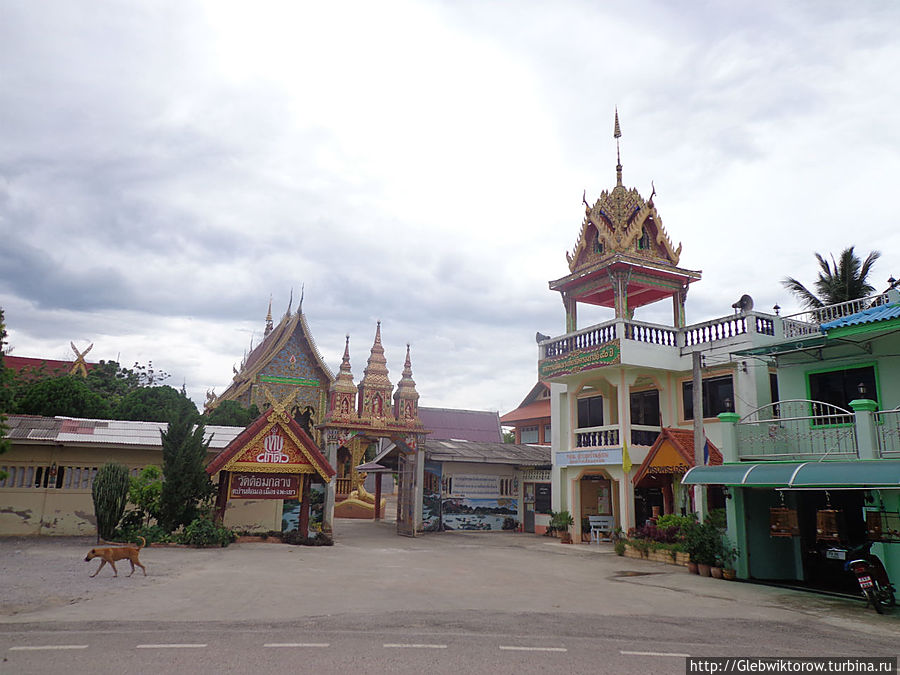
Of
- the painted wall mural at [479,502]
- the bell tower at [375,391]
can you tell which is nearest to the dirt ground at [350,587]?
the painted wall mural at [479,502]

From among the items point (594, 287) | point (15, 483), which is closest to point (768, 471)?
point (594, 287)

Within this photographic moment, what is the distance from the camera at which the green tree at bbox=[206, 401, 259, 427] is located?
100 ft

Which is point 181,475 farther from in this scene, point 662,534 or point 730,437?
point 730,437

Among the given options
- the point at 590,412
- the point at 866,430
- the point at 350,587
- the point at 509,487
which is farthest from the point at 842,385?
the point at 509,487

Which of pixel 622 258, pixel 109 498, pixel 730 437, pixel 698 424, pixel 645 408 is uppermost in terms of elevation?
pixel 622 258

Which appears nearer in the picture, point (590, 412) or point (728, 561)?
point (728, 561)

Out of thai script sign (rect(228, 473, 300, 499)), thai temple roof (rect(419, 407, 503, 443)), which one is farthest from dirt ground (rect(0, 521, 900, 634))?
thai temple roof (rect(419, 407, 503, 443))

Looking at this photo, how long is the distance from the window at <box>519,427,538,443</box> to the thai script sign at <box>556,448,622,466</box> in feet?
50.2

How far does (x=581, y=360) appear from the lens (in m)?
20.8

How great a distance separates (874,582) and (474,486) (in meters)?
17.8

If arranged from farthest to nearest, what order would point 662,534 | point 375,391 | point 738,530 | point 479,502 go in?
1. point 375,391
2. point 479,502
3. point 662,534
4. point 738,530

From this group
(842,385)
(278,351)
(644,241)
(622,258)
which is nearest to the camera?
(842,385)

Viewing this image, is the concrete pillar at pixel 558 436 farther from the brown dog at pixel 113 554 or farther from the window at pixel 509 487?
the brown dog at pixel 113 554

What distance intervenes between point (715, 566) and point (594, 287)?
10.9 metres
